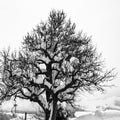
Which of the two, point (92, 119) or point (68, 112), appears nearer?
point (92, 119)

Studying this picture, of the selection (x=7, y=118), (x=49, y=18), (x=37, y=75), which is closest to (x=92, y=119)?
(x=37, y=75)

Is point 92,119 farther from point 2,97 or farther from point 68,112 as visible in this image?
point 2,97

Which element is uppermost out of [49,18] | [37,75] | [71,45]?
[49,18]

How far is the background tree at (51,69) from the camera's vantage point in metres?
18.6

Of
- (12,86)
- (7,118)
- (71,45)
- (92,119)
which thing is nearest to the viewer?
(92,119)

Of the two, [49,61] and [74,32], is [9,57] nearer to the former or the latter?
[49,61]

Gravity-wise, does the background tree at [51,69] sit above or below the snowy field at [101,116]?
above

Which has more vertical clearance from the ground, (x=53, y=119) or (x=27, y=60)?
(x=27, y=60)

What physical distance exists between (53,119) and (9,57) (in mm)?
6722

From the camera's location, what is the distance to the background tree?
18.6 meters

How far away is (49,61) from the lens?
772 inches

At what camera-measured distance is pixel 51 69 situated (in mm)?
19609

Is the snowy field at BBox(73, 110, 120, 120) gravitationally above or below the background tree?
below

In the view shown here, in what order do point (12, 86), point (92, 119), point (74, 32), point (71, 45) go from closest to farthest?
point (92, 119)
point (12, 86)
point (71, 45)
point (74, 32)
